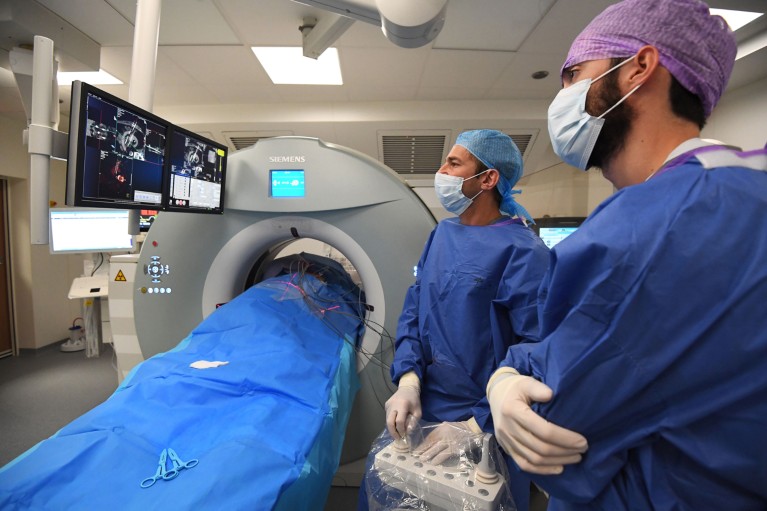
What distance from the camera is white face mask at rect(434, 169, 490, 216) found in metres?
1.40

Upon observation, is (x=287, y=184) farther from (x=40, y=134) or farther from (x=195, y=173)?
(x=40, y=134)

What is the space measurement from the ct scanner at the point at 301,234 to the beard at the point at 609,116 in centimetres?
93

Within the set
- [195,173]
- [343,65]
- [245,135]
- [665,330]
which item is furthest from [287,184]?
[245,135]

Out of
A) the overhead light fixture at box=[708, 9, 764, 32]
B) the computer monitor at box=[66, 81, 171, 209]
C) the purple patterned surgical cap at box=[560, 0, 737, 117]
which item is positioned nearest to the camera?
the purple patterned surgical cap at box=[560, 0, 737, 117]

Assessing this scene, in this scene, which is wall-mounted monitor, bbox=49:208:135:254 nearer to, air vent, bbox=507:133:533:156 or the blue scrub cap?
the blue scrub cap

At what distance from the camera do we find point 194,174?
1469 millimetres

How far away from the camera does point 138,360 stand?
76.6 inches

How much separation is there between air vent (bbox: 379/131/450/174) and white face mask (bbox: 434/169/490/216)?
232cm

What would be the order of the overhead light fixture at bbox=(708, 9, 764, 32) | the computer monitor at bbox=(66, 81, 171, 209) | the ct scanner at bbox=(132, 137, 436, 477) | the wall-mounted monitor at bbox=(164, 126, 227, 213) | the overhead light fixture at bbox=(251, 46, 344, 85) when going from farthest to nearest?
the overhead light fixture at bbox=(251, 46, 344, 85) → the overhead light fixture at bbox=(708, 9, 764, 32) → the ct scanner at bbox=(132, 137, 436, 477) → the wall-mounted monitor at bbox=(164, 126, 227, 213) → the computer monitor at bbox=(66, 81, 171, 209)

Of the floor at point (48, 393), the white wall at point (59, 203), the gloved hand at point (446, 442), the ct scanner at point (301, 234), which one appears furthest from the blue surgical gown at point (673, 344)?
the white wall at point (59, 203)

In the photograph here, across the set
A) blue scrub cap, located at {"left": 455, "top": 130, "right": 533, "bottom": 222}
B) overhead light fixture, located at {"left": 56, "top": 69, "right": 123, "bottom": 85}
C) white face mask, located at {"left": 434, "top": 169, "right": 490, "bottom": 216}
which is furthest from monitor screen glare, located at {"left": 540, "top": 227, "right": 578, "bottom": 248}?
overhead light fixture, located at {"left": 56, "top": 69, "right": 123, "bottom": 85}

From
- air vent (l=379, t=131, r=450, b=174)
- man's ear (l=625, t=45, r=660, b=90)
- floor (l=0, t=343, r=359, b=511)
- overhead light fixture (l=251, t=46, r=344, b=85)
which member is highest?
overhead light fixture (l=251, t=46, r=344, b=85)

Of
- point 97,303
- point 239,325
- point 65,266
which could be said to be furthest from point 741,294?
point 65,266

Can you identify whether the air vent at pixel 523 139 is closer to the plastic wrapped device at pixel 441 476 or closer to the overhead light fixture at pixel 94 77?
the plastic wrapped device at pixel 441 476
